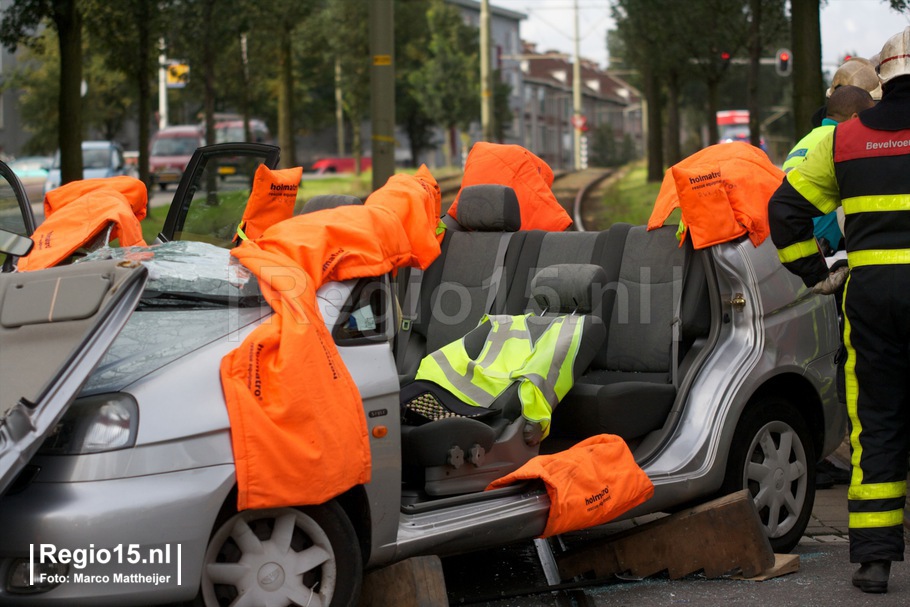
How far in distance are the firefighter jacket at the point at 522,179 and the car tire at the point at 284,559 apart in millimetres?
3553

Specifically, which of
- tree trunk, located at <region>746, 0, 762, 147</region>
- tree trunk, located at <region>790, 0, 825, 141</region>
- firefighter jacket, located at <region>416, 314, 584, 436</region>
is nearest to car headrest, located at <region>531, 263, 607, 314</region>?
firefighter jacket, located at <region>416, 314, 584, 436</region>

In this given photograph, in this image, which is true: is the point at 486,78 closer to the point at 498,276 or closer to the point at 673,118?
the point at 673,118

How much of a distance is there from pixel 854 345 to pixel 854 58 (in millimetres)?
2665

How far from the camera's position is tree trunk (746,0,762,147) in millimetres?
25411

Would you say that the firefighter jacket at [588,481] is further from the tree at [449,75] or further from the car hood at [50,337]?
the tree at [449,75]

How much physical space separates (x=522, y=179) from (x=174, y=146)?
35.4 meters

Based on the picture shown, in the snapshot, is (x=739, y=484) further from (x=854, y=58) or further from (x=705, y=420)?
(x=854, y=58)

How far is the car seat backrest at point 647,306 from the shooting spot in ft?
19.2

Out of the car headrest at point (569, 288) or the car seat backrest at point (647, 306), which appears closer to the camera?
the car headrest at point (569, 288)

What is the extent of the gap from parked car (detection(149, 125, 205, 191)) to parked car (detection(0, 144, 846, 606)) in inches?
1351

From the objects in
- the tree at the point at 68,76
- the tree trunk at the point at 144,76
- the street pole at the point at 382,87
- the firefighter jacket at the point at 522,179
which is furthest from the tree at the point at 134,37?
the firefighter jacket at the point at 522,179

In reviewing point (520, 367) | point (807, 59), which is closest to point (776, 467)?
point (520, 367)

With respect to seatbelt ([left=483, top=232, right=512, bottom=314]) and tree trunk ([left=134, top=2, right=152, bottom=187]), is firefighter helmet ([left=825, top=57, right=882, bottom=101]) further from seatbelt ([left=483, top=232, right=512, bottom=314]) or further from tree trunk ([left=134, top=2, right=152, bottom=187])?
tree trunk ([left=134, top=2, right=152, bottom=187])

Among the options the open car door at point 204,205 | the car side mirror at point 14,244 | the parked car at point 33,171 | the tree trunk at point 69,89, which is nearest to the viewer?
the car side mirror at point 14,244
